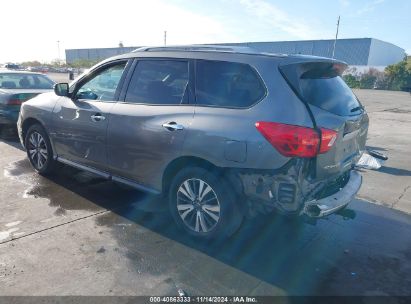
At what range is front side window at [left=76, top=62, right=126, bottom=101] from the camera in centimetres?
429

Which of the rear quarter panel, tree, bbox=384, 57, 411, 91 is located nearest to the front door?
the rear quarter panel

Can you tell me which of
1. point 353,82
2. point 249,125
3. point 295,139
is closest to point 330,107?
point 295,139

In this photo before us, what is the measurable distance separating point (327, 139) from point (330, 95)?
0.60 meters

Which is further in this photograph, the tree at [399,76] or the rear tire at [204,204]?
the tree at [399,76]

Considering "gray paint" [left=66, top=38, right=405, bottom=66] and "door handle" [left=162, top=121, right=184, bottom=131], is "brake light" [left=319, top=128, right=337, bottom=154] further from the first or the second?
"gray paint" [left=66, top=38, right=405, bottom=66]

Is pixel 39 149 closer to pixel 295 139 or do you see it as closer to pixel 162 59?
pixel 162 59

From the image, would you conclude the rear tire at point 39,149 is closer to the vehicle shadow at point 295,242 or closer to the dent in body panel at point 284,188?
the vehicle shadow at point 295,242

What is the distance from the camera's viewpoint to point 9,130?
902 centimetres

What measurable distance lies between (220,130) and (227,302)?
148cm

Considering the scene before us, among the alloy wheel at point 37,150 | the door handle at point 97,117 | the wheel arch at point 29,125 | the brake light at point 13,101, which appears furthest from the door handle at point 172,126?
the brake light at point 13,101

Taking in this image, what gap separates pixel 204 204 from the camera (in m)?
3.54

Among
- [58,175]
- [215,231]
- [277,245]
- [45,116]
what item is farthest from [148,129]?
[58,175]

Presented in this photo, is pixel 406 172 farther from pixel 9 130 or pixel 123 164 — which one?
pixel 9 130

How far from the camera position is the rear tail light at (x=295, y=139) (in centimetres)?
292
